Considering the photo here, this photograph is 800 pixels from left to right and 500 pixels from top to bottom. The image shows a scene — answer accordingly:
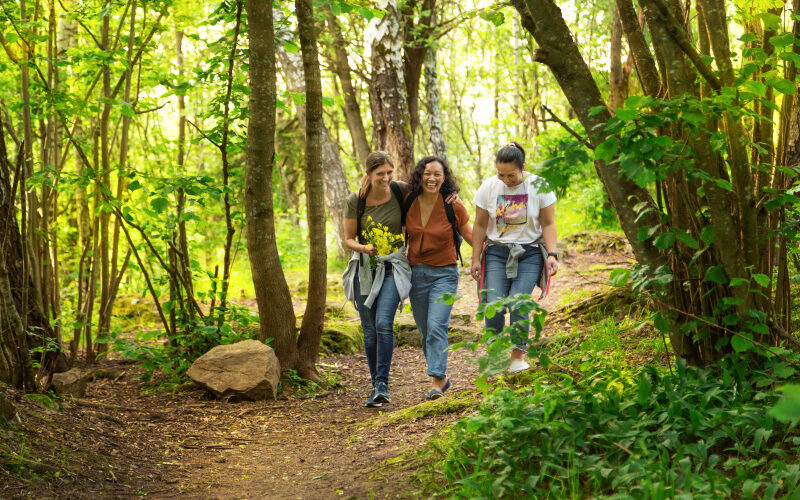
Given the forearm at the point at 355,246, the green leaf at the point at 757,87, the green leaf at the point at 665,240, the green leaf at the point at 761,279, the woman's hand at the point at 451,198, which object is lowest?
the green leaf at the point at 761,279

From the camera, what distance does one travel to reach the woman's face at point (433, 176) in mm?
5277

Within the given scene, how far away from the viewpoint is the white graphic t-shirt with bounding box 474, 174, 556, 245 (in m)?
5.13

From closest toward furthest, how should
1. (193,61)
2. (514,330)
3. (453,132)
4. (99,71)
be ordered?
(514,330)
(99,71)
(193,61)
(453,132)

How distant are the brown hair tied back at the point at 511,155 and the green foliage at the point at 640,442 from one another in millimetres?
2074

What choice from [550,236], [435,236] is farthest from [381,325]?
[550,236]

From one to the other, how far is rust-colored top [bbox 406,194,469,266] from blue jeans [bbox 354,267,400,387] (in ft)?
1.03

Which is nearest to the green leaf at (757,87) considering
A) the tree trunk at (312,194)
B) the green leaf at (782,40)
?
the green leaf at (782,40)

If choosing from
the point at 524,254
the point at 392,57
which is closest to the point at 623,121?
A: the point at 524,254

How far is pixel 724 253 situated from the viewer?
10.7 feet

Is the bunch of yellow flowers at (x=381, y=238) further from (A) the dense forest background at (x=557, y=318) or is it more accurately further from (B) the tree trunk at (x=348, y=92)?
(B) the tree trunk at (x=348, y=92)

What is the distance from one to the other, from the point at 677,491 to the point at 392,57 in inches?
362

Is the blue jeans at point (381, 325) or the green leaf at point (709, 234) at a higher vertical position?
the green leaf at point (709, 234)

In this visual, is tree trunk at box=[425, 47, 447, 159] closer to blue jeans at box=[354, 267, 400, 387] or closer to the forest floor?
the forest floor

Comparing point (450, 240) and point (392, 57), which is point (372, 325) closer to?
point (450, 240)
